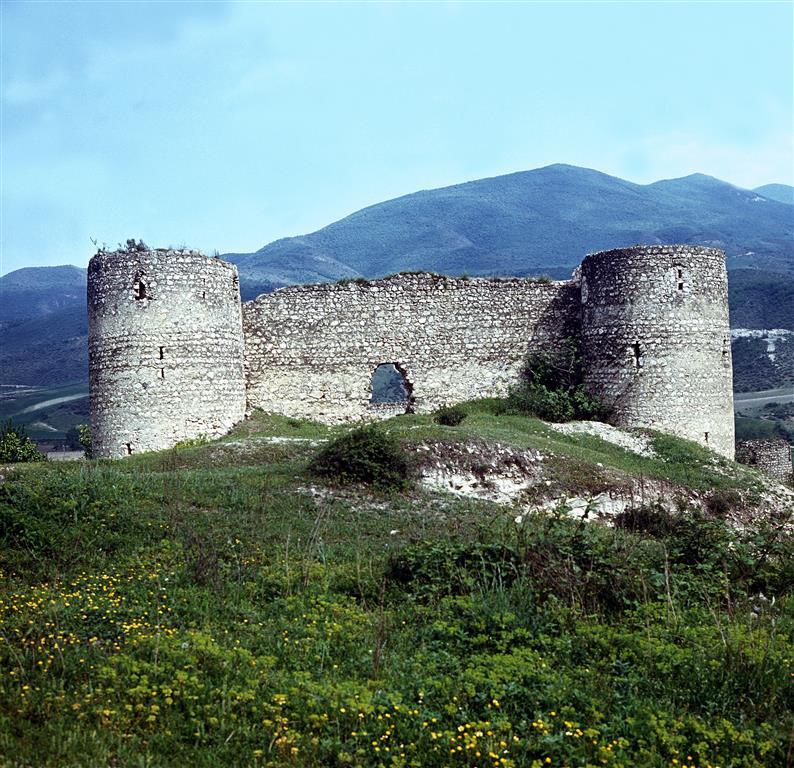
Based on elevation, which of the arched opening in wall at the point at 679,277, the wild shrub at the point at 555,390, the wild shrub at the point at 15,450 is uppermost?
the arched opening in wall at the point at 679,277

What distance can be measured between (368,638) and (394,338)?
16.6 m

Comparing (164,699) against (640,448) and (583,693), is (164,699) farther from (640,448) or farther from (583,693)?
(640,448)

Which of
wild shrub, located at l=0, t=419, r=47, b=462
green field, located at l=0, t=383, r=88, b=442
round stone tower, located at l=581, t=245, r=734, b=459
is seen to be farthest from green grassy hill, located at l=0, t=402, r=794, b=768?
green field, located at l=0, t=383, r=88, b=442

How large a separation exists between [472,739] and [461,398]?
59.6 feet

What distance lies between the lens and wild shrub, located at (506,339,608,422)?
72.9ft

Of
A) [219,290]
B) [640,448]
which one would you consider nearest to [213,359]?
[219,290]

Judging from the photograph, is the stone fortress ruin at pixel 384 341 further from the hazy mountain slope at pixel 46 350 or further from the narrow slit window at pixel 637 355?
the hazy mountain slope at pixel 46 350

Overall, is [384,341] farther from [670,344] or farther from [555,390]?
[670,344]

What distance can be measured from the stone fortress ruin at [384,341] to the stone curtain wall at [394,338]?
0.04 metres

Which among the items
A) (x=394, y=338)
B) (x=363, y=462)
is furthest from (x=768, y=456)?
(x=363, y=462)

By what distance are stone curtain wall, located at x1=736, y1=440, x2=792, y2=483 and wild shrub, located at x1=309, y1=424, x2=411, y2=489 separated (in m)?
16.2

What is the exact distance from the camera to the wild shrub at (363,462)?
13742 mm

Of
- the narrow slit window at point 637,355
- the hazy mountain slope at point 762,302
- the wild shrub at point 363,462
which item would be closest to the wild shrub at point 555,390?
the narrow slit window at point 637,355

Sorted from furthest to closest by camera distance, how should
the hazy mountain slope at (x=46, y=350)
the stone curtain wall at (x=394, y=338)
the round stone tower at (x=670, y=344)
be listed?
the hazy mountain slope at (x=46, y=350) → the stone curtain wall at (x=394, y=338) → the round stone tower at (x=670, y=344)
